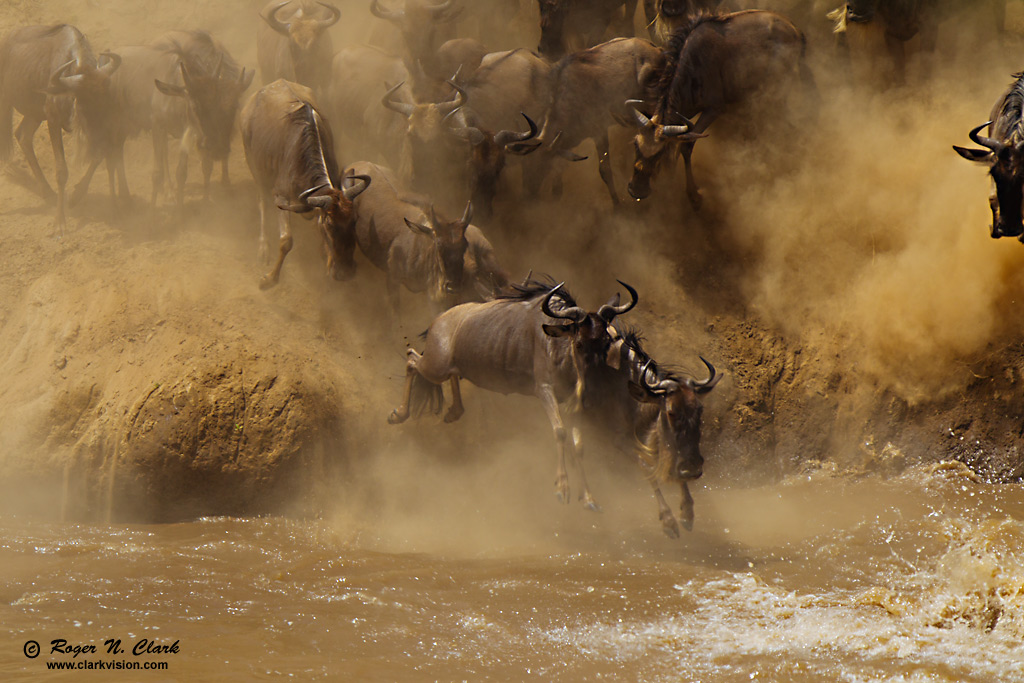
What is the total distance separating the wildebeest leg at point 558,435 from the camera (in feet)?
22.3

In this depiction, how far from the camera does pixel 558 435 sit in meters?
6.96

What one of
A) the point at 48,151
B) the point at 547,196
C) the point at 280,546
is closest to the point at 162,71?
the point at 48,151

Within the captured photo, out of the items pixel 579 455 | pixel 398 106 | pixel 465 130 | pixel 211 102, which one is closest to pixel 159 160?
pixel 211 102

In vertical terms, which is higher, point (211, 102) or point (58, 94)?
point (211, 102)

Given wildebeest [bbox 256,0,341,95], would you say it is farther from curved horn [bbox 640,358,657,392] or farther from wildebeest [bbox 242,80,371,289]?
curved horn [bbox 640,358,657,392]

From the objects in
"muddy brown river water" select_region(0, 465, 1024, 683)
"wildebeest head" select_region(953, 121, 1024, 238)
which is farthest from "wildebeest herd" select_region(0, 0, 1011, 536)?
"muddy brown river water" select_region(0, 465, 1024, 683)

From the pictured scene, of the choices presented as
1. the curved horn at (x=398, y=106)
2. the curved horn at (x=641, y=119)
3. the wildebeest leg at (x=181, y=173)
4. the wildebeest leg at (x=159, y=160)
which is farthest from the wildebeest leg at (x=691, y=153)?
the wildebeest leg at (x=159, y=160)

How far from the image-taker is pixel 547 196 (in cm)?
1002

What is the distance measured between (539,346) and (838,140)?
434 cm

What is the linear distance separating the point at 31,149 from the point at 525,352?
7.26 metres

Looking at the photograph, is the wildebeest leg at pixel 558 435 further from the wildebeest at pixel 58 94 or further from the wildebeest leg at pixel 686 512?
the wildebeest at pixel 58 94

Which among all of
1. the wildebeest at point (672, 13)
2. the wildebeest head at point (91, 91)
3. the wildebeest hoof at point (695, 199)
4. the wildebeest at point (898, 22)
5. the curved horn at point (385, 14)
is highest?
the wildebeest at point (898, 22)

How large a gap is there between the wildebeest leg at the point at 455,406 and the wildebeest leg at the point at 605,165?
2979 millimetres

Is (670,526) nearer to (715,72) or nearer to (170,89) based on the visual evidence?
(715,72)
